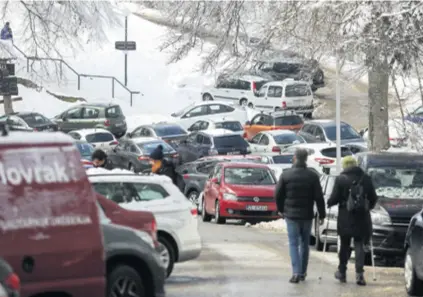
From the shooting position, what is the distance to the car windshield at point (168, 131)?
44.7m

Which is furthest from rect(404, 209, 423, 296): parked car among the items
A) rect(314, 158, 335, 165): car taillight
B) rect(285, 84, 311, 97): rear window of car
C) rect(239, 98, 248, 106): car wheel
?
rect(239, 98, 248, 106): car wheel

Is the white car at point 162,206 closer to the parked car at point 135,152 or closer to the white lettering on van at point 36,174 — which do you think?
the white lettering on van at point 36,174

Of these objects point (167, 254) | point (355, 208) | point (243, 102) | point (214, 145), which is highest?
point (243, 102)

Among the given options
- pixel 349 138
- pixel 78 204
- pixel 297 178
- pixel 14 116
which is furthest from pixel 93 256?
pixel 14 116

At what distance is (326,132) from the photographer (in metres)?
42.9

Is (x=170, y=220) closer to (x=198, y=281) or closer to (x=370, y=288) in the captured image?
(x=198, y=281)

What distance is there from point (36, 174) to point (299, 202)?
532 centimetres

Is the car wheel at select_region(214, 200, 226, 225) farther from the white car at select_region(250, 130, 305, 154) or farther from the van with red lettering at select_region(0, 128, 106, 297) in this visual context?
the van with red lettering at select_region(0, 128, 106, 297)

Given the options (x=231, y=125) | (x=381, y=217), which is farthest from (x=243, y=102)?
(x=381, y=217)

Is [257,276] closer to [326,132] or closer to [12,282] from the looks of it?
[12,282]

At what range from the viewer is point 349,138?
4131cm

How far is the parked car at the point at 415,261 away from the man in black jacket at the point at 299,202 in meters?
1.13

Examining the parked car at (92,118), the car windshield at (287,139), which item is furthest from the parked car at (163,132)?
the car windshield at (287,139)

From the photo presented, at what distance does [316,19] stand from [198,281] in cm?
1186
